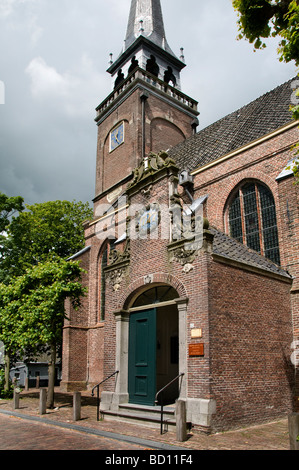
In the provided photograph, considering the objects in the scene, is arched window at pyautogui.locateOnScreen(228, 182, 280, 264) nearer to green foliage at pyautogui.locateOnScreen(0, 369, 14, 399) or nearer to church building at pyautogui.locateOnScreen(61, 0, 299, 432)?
church building at pyautogui.locateOnScreen(61, 0, 299, 432)

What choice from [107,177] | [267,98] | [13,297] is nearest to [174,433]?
[13,297]

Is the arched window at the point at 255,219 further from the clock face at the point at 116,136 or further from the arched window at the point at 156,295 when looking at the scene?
the clock face at the point at 116,136

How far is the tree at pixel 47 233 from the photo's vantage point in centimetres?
2745

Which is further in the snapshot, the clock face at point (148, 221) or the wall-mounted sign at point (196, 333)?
the clock face at point (148, 221)

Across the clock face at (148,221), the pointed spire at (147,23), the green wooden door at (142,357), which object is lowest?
the green wooden door at (142,357)

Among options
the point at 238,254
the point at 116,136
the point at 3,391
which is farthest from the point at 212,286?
the point at 116,136

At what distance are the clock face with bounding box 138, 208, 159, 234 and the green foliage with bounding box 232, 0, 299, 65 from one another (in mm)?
5516

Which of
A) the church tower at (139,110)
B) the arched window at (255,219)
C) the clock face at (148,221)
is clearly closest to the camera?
the clock face at (148,221)

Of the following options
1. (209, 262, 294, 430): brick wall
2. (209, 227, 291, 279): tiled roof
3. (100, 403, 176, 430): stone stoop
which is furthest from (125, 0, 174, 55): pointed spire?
(100, 403, 176, 430): stone stoop

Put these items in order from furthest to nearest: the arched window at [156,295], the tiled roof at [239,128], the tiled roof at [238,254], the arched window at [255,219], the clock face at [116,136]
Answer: the clock face at [116,136] < the tiled roof at [239,128] < the arched window at [255,219] < the arched window at [156,295] < the tiled roof at [238,254]

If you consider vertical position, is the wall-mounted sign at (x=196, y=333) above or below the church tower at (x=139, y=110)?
below

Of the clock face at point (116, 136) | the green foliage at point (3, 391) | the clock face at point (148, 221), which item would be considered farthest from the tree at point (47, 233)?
the clock face at point (148, 221)

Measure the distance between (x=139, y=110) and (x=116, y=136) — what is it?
2689 millimetres

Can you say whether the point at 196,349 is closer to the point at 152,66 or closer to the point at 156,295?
the point at 156,295
